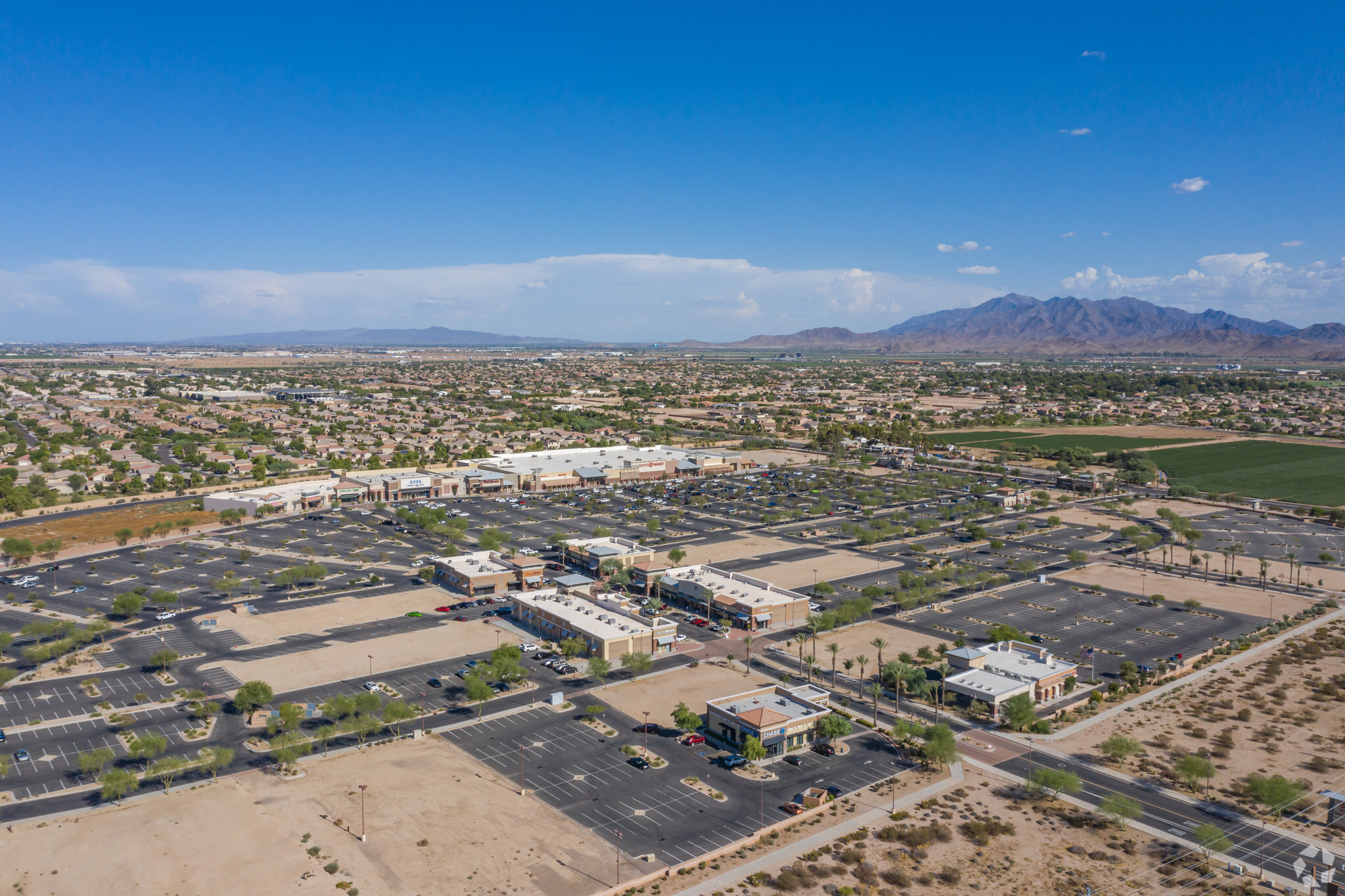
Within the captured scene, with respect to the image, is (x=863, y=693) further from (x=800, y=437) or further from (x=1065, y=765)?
(x=800, y=437)

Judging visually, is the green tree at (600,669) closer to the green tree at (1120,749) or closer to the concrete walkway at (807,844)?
the concrete walkway at (807,844)

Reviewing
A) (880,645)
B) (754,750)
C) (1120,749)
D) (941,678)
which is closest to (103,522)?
(754,750)

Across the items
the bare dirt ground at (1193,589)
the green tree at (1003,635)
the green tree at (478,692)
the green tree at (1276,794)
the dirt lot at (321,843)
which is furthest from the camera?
the bare dirt ground at (1193,589)

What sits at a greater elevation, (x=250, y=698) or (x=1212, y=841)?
(x=250, y=698)

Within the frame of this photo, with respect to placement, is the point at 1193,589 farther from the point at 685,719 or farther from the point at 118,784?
the point at 118,784

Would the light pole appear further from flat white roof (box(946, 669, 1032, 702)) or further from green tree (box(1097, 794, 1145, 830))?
flat white roof (box(946, 669, 1032, 702))

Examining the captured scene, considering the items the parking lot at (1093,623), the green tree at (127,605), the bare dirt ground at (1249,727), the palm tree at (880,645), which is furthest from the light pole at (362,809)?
the parking lot at (1093,623)

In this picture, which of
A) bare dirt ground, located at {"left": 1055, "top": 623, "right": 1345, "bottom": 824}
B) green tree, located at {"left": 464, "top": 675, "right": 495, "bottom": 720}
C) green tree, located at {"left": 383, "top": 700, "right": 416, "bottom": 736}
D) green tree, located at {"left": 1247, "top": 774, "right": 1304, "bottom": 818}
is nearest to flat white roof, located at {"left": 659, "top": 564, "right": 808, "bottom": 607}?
green tree, located at {"left": 464, "top": 675, "right": 495, "bottom": 720}
